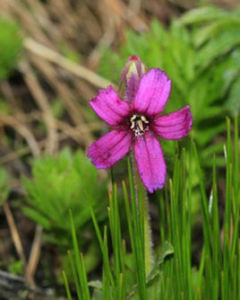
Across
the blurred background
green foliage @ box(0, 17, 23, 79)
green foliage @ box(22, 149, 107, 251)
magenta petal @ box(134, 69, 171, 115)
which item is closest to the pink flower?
magenta petal @ box(134, 69, 171, 115)

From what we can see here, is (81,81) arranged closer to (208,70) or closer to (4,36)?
(4,36)

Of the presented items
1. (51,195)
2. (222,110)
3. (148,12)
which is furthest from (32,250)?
(148,12)

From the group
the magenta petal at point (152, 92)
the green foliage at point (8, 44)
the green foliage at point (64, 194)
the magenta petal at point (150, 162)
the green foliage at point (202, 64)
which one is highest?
the green foliage at point (8, 44)

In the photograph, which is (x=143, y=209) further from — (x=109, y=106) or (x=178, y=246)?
(x=109, y=106)

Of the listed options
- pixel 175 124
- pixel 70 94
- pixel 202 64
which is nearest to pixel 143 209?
pixel 175 124

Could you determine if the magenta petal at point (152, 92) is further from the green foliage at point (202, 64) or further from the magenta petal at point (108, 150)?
the green foliage at point (202, 64)

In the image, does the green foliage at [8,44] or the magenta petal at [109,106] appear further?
the green foliage at [8,44]

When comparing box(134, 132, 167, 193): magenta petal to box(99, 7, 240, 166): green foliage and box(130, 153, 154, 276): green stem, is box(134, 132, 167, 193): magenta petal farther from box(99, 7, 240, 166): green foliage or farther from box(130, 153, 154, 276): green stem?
box(99, 7, 240, 166): green foliage

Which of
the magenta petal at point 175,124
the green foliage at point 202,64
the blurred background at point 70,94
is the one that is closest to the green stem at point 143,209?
the magenta petal at point 175,124

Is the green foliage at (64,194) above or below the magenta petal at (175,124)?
above
